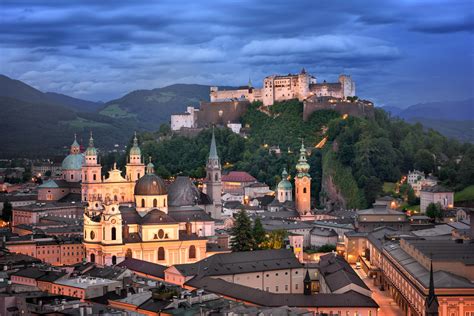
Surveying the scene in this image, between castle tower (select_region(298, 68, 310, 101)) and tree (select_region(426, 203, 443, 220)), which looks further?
castle tower (select_region(298, 68, 310, 101))

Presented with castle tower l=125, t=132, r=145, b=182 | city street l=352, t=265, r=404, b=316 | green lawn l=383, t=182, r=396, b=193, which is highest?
castle tower l=125, t=132, r=145, b=182

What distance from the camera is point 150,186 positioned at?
84.6 m

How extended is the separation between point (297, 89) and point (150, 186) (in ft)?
195

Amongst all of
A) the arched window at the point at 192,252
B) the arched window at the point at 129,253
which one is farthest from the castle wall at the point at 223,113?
the arched window at the point at 129,253

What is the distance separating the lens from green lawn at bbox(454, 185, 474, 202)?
106713 mm

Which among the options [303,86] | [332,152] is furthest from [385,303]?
[303,86]

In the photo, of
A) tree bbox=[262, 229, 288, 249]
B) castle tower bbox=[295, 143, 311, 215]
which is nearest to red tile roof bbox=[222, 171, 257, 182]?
castle tower bbox=[295, 143, 311, 215]

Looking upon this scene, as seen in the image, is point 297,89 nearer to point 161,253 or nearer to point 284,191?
point 284,191

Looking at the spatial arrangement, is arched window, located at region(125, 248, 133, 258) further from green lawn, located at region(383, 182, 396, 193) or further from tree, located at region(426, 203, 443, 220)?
green lawn, located at region(383, 182, 396, 193)

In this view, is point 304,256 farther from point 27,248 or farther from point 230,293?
point 230,293

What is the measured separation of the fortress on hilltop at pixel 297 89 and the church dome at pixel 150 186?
188 ft

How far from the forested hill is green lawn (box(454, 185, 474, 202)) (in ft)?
3.74

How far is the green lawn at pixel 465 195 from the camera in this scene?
107 m

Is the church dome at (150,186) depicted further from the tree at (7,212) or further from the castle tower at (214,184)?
the tree at (7,212)
